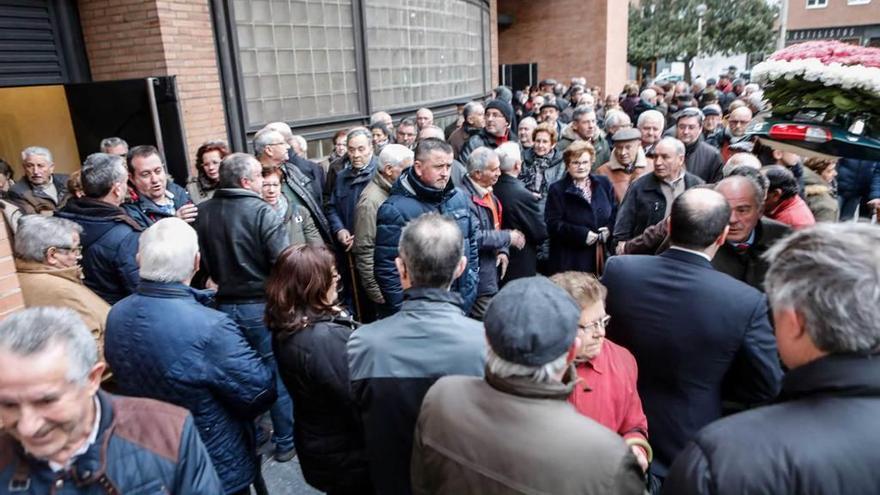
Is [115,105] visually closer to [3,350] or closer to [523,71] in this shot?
[3,350]

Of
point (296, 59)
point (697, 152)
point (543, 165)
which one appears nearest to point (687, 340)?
point (697, 152)

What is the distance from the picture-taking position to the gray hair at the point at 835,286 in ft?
4.49

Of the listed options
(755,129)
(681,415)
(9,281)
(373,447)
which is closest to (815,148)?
(755,129)

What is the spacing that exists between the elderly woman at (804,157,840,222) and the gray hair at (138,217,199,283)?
4116 mm

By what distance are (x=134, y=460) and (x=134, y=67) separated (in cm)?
552

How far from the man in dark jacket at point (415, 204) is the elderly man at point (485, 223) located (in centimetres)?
48

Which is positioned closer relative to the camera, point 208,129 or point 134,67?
point 134,67

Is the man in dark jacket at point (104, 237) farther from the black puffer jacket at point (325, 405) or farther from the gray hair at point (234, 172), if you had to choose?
the black puffer jacket at point (325, 405)

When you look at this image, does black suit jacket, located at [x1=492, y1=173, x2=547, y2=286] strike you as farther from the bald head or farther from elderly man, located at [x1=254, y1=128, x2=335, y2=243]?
the bald head

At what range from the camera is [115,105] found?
18.8 ft

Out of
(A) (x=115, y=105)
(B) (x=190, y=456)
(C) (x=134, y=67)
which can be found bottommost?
(B) (x=190, y=456)

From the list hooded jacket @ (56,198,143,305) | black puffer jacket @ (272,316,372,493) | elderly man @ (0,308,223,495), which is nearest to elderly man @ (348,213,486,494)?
black puffer jacket @ (272,316,372,493)

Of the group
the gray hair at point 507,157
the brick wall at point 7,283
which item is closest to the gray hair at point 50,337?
the brick wall at point 7,283

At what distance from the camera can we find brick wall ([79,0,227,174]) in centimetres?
584
